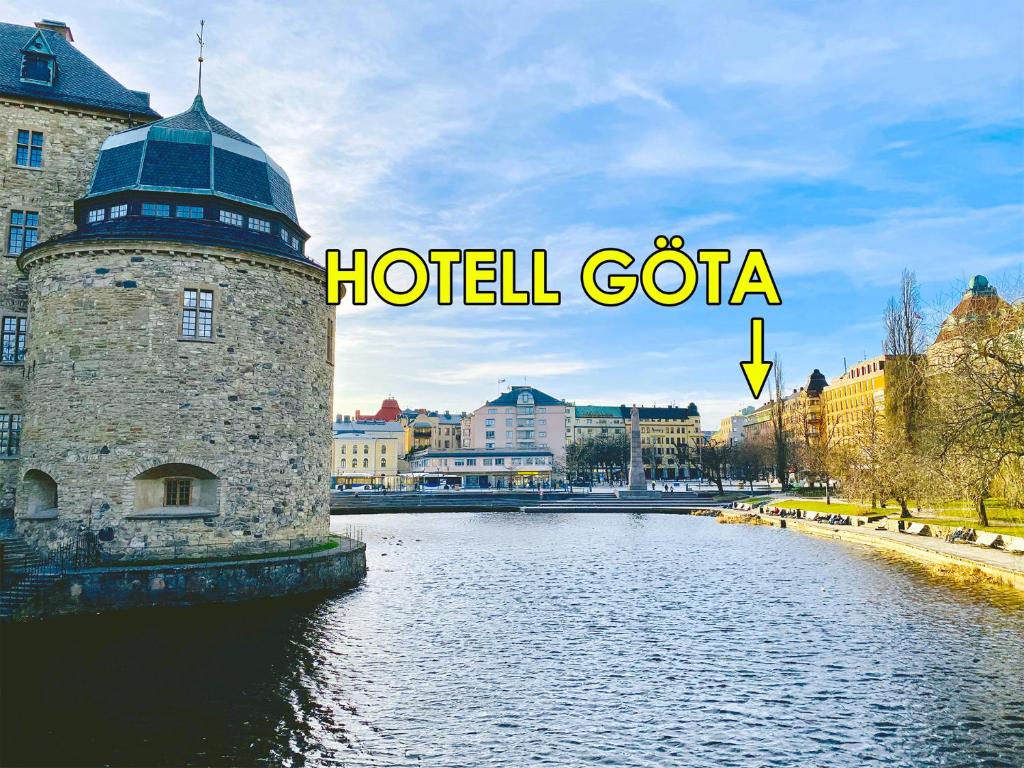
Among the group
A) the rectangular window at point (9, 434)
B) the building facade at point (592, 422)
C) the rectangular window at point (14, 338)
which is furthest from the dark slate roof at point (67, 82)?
the building facade at point (592, 422)

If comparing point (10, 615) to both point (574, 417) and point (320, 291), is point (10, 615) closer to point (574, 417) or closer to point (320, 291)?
point (320, 291)

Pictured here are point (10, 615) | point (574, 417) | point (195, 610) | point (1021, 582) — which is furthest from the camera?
point (574, 417)

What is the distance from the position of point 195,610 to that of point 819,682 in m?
18.7

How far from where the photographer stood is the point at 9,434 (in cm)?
2916

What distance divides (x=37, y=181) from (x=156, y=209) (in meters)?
6.13

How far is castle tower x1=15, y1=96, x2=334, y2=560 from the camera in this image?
25.8m

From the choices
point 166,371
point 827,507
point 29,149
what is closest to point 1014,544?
point 827,507

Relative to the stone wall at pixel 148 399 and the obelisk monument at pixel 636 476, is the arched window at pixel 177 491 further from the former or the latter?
the obelisk monument at pixel 636 476

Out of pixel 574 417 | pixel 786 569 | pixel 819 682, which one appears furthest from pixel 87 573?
pixel 574 417

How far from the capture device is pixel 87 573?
75.9ft

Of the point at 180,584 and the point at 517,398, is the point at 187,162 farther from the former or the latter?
the point at 517,398

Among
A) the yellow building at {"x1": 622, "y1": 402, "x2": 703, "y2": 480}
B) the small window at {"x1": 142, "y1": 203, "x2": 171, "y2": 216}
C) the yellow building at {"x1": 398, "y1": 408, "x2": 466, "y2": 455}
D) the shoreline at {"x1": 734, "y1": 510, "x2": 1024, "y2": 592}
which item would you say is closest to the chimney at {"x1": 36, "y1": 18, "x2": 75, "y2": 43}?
the small window at {"x1": 142, "y1": 203, "x2": 171, "y2": 216}

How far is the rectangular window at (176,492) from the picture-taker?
88.8 feet

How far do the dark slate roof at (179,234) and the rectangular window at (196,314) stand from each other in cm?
191
